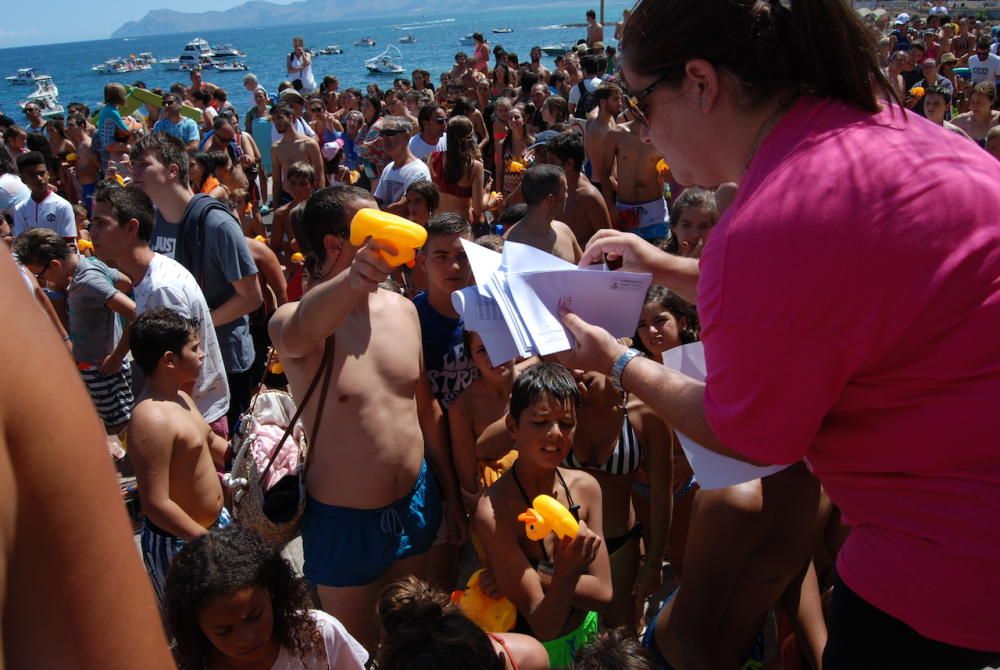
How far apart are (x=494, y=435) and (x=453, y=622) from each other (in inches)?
42.7

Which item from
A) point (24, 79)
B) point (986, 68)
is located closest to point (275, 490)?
point (986, 68)

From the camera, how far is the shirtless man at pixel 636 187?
701cm

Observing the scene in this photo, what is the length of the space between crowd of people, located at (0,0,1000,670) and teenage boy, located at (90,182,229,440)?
0.02 m

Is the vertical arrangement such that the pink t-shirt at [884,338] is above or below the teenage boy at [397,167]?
above

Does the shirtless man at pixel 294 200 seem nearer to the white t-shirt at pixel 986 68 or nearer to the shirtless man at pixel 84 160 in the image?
the shirtless man at pixel 84 160

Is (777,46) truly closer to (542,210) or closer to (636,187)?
(542,210)

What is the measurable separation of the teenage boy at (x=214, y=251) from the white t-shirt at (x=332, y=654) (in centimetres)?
248

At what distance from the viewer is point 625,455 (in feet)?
10.6

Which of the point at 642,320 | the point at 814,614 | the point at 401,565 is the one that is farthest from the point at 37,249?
the point at 814,614

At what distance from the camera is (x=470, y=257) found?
2.15 metres

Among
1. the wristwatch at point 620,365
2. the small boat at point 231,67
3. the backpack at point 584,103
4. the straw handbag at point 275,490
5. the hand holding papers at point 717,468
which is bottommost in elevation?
the small boat at point 231,67

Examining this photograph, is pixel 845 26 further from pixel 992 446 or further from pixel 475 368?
pixel 475 368

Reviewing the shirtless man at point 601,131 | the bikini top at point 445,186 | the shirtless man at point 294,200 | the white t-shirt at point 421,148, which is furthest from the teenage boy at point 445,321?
the white t-shirt at point 421,148

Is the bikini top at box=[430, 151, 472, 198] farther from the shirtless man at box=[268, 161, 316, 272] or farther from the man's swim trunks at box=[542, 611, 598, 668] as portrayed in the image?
the man's swim trunks at box=[542, 611, 598, 668]
